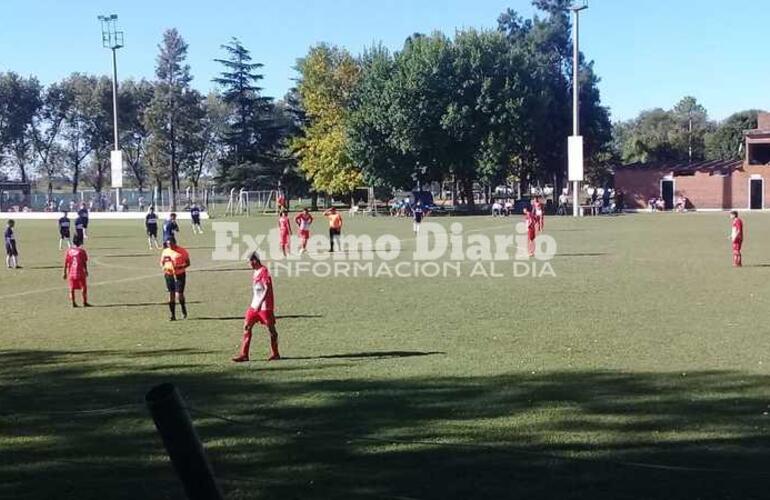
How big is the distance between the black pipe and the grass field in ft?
10.3

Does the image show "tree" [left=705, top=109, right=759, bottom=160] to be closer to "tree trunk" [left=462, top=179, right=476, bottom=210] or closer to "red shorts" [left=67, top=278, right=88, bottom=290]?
"tree trunk" [left=462, top=179, right=476, bottom=210]

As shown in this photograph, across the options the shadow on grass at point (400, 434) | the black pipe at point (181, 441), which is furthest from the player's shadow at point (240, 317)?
the black pipe at point (181, 441)

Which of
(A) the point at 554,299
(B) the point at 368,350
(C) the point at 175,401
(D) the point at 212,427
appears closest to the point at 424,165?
(A) the point at 554,299

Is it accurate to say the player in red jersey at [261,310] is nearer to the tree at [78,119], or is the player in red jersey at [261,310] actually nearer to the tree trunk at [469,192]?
the tree trunk at [469,192]

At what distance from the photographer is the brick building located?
6950 centimetres

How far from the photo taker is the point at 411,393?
9039 mm

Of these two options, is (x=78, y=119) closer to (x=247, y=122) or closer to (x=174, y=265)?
(x=247, y=122)

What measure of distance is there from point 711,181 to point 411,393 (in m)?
67.4

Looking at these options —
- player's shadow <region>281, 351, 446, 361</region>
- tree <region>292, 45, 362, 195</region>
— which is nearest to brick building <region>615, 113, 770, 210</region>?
tree <region>292, 45, 362, 195</region>

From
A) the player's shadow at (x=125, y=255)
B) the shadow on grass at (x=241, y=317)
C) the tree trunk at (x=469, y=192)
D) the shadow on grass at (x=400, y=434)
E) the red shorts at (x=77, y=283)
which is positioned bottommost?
the shadow on grass at (x=400, y=434)

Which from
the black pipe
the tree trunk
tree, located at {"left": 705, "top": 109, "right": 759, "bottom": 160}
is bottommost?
the black pipe

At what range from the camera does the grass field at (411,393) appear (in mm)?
6316

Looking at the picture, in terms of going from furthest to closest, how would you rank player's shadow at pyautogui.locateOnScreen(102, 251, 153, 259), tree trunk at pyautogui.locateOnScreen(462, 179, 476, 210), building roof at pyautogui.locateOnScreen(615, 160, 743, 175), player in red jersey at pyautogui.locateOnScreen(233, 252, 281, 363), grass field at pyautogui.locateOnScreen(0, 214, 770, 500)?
building roof at pyautogui.locateOnScreen(615, 160, 743, 175)
tree trunk at pyautogui.locateOnScreen(462, 179, 476, 210)
player's shadow at pyautogui.locateOnScreen(102, 251, 153, 259)
player in red jersey at pyautogui.locateOnScreen(233, 252, 281, 363)
grass field at pyautogui.locateOnScreen(0, 214, 770, 500)

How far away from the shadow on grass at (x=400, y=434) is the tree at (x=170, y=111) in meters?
83.4
